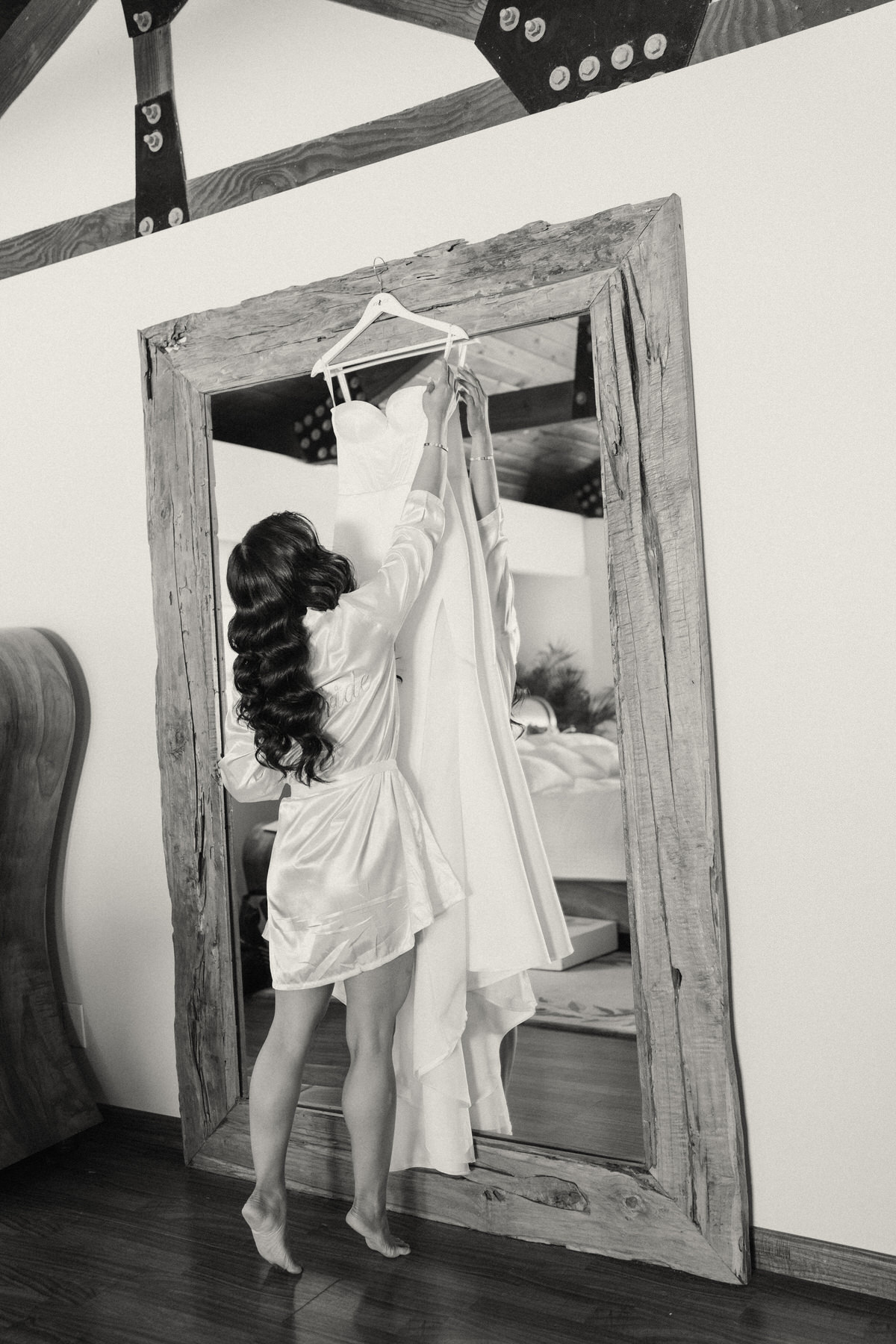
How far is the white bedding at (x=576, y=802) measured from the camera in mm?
2465

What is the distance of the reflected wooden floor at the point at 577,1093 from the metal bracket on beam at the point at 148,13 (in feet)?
9.15

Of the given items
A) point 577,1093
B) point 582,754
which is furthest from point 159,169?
point 577,1093

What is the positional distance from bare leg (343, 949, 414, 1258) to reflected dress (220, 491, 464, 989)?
0.07 metres

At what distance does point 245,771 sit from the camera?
2424 millimetres

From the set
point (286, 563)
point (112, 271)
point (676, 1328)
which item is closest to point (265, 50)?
point (112, 271)

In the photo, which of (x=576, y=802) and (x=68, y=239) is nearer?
(x=576, y=802)

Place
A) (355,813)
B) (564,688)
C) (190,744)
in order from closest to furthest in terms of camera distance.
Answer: (355,813)
(564,688)
(190,744)

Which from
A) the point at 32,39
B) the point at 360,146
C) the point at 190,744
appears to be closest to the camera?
the point at 360,146

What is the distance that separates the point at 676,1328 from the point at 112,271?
289cm

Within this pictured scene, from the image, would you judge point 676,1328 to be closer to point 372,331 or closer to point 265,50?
point 372,331

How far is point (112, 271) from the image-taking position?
3.16m

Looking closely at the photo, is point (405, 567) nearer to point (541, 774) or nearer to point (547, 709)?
point (547, 709)

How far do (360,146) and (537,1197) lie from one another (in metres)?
2.47

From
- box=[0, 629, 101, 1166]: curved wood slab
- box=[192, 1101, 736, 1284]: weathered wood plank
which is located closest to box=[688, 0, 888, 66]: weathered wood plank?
box=[0, 629, 101, 1166]: curved wood slab
